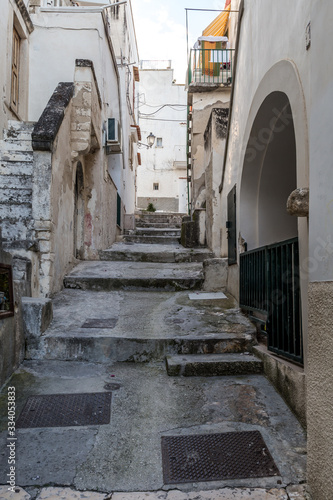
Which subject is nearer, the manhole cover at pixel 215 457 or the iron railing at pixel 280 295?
the manhole cover at pixel 215 457

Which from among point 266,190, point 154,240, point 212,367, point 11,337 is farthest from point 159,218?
point 11,337

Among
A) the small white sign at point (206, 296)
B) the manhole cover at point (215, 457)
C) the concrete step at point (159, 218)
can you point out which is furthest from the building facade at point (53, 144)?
the concrete step at point (159, 218)

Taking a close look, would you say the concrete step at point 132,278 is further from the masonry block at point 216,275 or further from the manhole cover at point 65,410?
the manhole cover at point 65,410

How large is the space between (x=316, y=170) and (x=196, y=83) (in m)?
10.8

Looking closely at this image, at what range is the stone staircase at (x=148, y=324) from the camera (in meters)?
3.89

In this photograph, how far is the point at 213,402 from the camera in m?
3.08

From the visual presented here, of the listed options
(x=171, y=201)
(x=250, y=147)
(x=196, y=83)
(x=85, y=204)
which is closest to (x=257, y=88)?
(x=250, y=147)

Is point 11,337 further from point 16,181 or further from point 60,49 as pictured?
point 60,49

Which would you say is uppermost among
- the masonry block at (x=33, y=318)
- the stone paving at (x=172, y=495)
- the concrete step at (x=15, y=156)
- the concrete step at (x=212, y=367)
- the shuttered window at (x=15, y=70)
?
the shuttered window at (x=15, y=70)

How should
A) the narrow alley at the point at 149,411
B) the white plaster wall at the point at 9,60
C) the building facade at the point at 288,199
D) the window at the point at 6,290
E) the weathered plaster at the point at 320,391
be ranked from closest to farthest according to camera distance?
1. the weathered plaster at the point at 320,391
2. the building facade at the point at 288,199
3. the narrow alley at the point at 149,411
4. the window at the point at 6,290
5. the white plaster wall at the point at 9,60

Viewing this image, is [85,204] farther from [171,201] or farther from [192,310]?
[171,201]

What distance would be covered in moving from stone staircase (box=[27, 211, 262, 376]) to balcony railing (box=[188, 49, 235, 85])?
25.3 ft

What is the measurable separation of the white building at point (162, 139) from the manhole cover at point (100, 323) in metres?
22.2

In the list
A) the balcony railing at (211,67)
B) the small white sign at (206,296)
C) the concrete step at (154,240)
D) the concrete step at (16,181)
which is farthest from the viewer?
the balcony railing at (211,67)
